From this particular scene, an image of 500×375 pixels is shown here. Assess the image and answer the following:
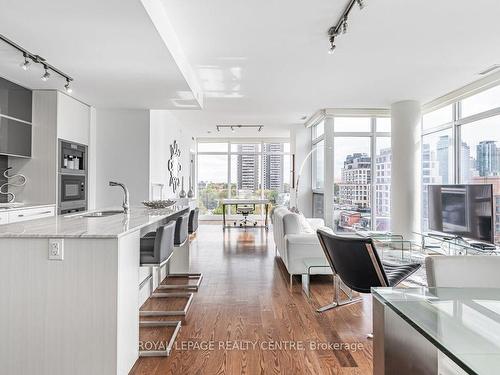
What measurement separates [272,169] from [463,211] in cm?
667

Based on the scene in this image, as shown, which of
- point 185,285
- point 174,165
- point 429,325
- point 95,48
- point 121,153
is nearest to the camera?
point 429,325

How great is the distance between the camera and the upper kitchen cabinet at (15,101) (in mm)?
3847

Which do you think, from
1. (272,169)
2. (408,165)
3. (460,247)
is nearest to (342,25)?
(460,247)

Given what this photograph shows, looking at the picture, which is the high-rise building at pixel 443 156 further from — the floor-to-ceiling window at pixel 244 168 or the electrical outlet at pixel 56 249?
the electrical outlet at pixel 56 249

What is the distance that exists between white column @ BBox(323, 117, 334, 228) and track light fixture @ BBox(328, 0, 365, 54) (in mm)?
3469

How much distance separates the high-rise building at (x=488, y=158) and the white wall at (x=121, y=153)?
5127mm

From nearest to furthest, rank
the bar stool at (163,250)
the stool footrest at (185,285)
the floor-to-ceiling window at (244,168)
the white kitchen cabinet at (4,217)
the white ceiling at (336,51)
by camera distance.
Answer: the bar stool at (163,250), the white ceiling at (336,51), the white kitchen cabinet at (4,217), the stool footrest at (185,285), the floor-to-ceiling window at (244,168)

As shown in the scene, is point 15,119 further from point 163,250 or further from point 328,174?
point 328,174

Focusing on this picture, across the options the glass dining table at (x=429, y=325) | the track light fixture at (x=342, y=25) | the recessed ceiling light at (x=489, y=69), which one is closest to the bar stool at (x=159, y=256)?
the glass dining table at (x=429, y=325)

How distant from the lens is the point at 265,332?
8.38 ft

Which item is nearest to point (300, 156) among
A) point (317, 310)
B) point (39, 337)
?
point (317, 310)

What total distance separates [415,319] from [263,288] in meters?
2.71

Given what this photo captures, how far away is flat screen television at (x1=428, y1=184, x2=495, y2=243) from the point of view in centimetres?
374

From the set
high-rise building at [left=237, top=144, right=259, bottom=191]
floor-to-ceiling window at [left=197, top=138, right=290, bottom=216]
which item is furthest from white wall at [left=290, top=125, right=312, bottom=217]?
high-rise building at [left=237, top=144, right=259, bottom=191]
